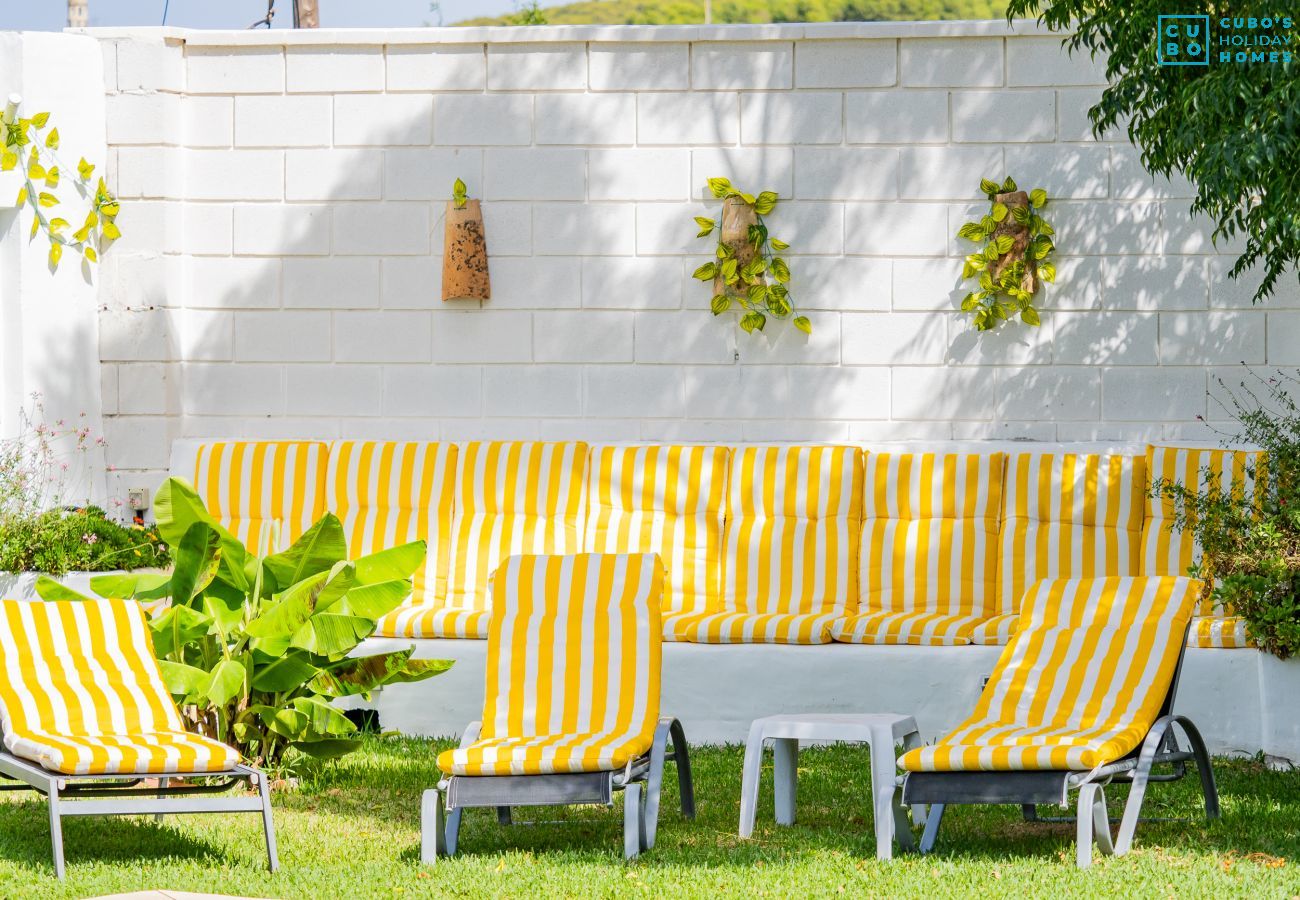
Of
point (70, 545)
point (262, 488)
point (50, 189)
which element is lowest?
point (70, 545)

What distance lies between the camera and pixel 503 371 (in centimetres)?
927

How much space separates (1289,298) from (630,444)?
363 cm

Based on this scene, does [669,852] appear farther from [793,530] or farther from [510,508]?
[510,508]

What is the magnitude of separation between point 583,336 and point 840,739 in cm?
389

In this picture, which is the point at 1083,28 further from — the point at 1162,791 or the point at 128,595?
the point at 128,595

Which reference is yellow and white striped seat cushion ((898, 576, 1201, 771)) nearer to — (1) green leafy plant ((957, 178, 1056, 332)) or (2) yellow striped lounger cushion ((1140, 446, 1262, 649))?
(2) yellow striped lounger cushion ((1140, 446, 1262, 649))

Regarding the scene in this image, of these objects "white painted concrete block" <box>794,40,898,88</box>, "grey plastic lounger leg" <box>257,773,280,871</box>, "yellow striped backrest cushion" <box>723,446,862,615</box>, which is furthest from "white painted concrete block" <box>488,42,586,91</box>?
"grey plastic lounger leg" <box>257,773,280,871</box>

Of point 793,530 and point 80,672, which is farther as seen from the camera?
point 793,530

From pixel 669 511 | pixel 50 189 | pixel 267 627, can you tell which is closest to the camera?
pixel 267 627

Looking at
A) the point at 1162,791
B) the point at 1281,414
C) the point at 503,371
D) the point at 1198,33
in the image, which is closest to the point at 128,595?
the point at 503,371

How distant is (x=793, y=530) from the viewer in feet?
27.8

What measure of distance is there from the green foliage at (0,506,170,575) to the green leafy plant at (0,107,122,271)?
4.86 ft

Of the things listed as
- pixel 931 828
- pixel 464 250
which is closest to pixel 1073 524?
pixel 931 828

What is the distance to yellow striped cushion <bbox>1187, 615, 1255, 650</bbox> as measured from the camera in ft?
24.0
